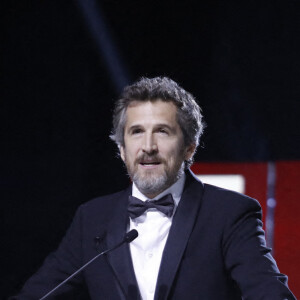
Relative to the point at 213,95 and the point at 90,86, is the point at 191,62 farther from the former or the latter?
the point at 90,86

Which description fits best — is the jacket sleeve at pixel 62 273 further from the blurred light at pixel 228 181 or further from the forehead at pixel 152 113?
the blurred light at pixel 228 181

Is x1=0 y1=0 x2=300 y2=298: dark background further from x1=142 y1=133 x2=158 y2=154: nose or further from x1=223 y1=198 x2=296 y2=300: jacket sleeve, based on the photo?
x1=223 y1=198 x2=296 y2=300: jacket sleeve

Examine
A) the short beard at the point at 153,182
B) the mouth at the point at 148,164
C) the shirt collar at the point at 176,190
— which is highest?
the mouth at the point at 148,164

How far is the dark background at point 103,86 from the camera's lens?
305cm

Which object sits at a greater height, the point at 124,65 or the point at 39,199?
the point at 124,65

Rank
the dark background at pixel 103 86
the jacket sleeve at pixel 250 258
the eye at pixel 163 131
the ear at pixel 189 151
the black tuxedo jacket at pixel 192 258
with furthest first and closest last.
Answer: the dark background at pixel 103 86 → the ear at pixel 189 151 → the eye at pixel 163 131 → the black tuxedo jacket at pixel 192 258 → the jacket sleeve at pixel 250 258

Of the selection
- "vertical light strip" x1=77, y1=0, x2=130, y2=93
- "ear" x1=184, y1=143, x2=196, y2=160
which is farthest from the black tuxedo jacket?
"vertical light strip" x1=77, y1=0, x2=130, y2=93

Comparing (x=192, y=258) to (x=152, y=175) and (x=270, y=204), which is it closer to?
(x=152, y=175)

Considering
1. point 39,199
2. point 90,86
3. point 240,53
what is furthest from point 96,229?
point 240,53

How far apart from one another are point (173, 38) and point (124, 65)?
36cm

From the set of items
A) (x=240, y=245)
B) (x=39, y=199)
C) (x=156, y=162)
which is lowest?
(x=39, y=199)

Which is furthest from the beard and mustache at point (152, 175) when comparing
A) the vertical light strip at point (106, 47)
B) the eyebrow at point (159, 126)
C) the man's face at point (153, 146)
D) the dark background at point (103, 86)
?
the vertical light strip at point (106, 47)

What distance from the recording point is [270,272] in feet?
4.68

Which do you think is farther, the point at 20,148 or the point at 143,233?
the point at 20,148
